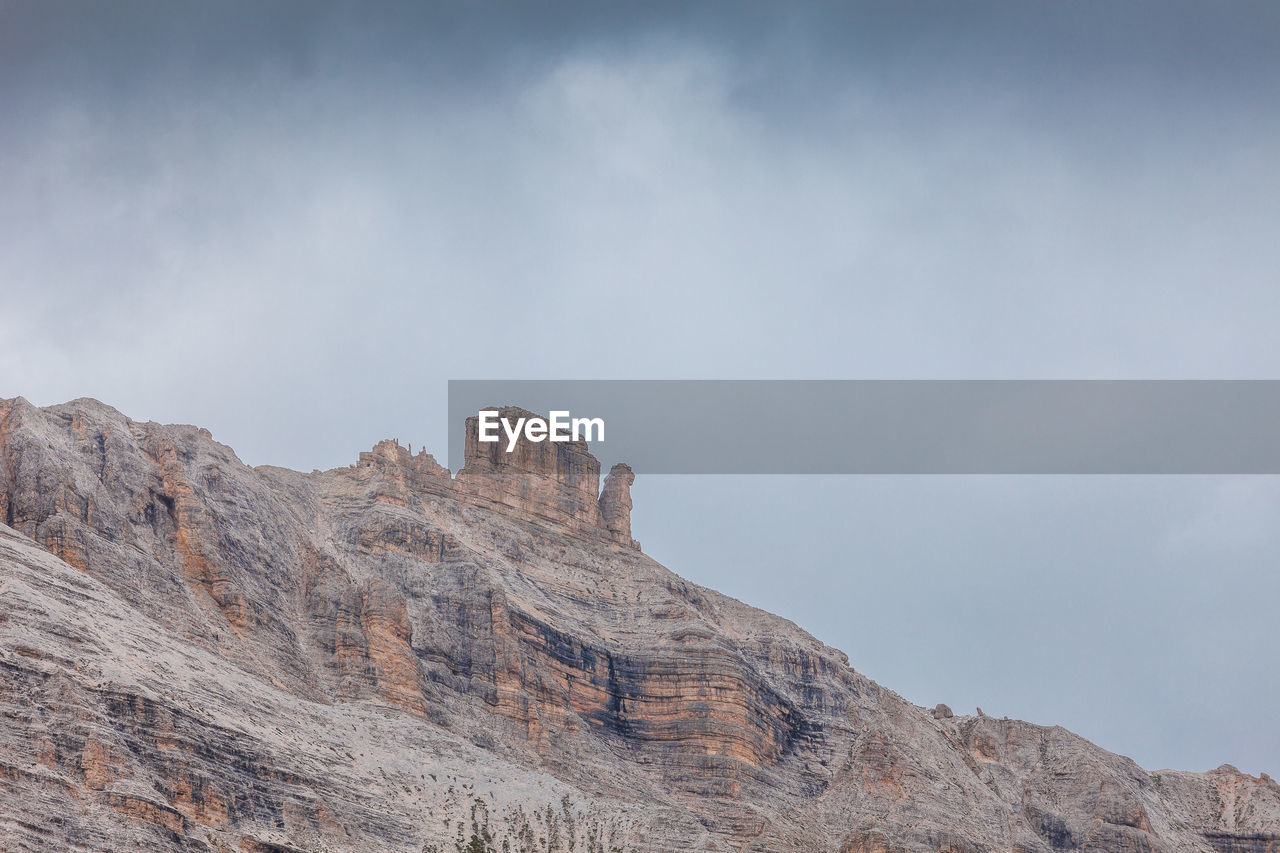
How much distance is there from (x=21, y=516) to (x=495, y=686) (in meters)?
47.1

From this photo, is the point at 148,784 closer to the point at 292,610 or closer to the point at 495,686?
the point at 292,610

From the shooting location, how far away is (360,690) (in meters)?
147

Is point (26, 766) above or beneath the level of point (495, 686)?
beneath

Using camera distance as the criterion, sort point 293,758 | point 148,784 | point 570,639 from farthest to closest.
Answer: point 570,639, point 293,758, point 148,784

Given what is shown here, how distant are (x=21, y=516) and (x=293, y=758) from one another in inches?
1230

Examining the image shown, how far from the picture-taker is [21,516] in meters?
135

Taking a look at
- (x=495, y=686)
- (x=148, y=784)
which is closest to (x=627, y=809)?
(x=495, y=686)

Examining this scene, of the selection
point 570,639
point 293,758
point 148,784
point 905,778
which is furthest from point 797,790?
point 148,784

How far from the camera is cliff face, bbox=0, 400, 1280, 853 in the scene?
108250 millimetres

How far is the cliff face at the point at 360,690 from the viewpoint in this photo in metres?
108

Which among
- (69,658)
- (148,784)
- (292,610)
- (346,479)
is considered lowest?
(148,784)

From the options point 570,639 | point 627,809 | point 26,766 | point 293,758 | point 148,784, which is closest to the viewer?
point 26,766

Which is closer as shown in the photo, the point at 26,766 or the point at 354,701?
the point at 26,766

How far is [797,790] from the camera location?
598 feet
